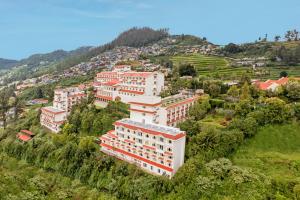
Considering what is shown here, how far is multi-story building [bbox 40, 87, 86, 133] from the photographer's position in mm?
40906

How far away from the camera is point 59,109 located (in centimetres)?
4397

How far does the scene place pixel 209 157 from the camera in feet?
79.2

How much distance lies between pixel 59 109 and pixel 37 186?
21.6 metres

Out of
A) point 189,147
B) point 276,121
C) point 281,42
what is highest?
point 281,42

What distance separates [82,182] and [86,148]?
13.1ft

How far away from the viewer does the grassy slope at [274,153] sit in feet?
73.1

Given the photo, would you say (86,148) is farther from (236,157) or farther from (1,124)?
(1,124)

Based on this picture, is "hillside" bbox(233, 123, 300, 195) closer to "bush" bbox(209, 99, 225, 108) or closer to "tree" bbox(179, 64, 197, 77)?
"bush" bbox(209, 99, 225, 108)

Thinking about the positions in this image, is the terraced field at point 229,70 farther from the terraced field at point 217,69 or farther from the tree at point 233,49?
the tree at point 233,49

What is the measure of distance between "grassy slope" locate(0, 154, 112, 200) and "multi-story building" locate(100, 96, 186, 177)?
4992mm

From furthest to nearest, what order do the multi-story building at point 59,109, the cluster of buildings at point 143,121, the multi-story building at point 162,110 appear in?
1. the multi-story building at point 59,109
2. the multi-story building at point 162,110
3. the cluster of buildings at point 143,121

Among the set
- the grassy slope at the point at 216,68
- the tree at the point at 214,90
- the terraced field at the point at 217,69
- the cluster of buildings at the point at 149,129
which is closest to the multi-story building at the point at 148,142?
the cluster of buildings at the point at 149,129

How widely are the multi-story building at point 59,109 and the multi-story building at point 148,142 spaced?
14.0 metres

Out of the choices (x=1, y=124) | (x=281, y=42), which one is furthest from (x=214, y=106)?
(x=281, y=42)
